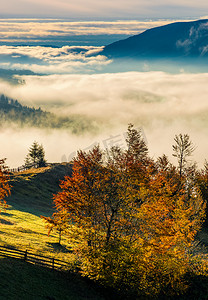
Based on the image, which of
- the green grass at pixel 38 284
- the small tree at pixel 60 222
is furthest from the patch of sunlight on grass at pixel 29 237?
the green grass at pixel 38 284

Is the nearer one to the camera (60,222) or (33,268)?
(33,268)

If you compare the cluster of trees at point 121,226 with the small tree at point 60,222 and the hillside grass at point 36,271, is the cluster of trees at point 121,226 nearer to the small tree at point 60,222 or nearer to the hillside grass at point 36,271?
the small tree at point 60,222

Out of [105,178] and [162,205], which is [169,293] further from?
[105,178]

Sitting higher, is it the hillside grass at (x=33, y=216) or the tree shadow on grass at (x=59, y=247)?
the hillside grass at (x=33, y=216)

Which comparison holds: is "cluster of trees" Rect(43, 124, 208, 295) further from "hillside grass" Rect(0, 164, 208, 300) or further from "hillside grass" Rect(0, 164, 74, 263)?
"hillside grass" Rect(0, 164, 74, 263)

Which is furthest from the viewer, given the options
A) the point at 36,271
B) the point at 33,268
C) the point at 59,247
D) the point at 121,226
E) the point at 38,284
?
the point at 59,247

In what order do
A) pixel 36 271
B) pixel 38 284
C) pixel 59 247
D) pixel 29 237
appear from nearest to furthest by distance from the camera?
pixel 38 284 → pixel 36 271 → pixel 59 247 → pixel 29 237

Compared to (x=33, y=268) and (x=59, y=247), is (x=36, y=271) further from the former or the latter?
(x=59, y=247)

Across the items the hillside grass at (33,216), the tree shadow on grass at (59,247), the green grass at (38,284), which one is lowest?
the green grass at (38,284)

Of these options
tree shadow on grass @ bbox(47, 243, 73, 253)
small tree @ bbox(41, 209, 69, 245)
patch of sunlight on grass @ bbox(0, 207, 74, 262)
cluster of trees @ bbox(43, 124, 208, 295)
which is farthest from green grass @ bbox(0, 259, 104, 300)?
tree shadow on grass @ bbox(47, 243, 73, 253)

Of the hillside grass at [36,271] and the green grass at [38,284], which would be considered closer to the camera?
the green grass at [38,284]

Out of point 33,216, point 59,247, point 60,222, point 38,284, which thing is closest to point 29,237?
point 59,247

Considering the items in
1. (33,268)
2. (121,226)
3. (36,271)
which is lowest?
(36,271)

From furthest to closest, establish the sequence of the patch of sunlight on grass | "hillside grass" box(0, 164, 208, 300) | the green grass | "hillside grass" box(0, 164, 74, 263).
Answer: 1. "hillside grass" box(0, 164, 74, 263)
2. the patch of sunlight on grass
3. "hillside grass" box(0, 164, 208, 300)
4. the green grass
